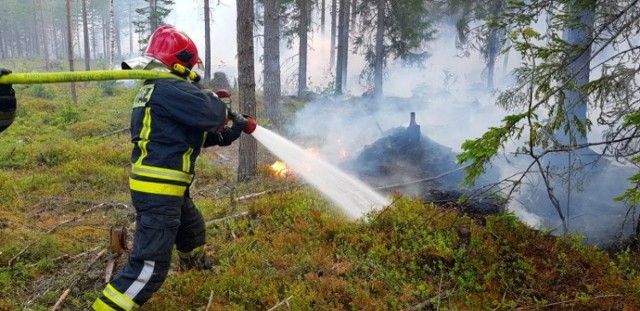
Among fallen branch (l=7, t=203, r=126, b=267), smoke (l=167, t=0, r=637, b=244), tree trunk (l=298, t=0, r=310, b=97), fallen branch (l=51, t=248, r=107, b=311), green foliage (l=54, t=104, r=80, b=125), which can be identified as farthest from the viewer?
tree trunk (l=298, t=0, r=310, b=97)

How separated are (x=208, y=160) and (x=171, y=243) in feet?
28.3

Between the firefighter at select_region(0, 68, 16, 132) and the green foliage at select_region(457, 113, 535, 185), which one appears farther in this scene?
the green foliage at select_region(457, 113, 535, 185)

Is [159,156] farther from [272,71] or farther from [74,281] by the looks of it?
[272,71]

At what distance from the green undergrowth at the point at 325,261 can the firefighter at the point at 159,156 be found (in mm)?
712

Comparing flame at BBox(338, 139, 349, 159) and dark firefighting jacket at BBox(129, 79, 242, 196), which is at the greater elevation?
dark firefighting jacket at BBox(129, 79, 242, 196)

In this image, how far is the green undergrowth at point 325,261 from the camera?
4.19 meters

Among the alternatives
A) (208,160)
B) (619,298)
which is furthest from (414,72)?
(619,298)

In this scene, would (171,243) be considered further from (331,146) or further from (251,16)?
(331,146)

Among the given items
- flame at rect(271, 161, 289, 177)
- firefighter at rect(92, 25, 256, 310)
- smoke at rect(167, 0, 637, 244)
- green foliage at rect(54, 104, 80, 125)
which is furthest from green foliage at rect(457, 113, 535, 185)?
green foliage at rect(54, 104, 80, 125)

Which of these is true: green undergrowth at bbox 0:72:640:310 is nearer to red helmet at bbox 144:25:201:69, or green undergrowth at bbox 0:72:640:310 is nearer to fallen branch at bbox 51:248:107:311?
fallen branch at bbox 51:248:107:311

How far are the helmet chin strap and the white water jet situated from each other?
1.30m

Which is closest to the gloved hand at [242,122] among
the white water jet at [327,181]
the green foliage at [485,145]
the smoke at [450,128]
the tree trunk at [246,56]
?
the white water jet at [327,181]

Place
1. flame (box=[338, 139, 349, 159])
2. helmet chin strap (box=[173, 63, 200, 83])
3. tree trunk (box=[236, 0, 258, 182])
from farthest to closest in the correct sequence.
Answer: flame (box=[338, 139, 349, 159]), tree trunk (box=[236, 0, 258, 182]), helmet chin strap (box=[173, 63, 200, 83])

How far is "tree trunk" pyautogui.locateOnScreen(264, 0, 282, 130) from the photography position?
1591 cm
